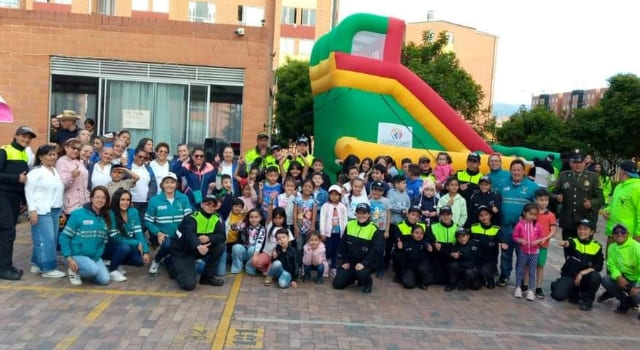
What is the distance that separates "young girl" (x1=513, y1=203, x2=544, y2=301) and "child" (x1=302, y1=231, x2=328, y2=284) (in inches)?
94.8

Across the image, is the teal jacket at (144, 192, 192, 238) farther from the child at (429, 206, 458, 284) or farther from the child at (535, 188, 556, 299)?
the child at (535, 188, 556, 299)

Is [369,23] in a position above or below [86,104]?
above

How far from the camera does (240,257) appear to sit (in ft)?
24.5

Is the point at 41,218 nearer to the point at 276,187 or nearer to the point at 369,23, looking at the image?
the point at 276,187

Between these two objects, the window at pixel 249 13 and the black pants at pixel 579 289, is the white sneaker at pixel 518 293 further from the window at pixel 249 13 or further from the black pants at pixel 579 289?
the window at pixel 249 13

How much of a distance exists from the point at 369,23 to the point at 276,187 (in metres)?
4.58

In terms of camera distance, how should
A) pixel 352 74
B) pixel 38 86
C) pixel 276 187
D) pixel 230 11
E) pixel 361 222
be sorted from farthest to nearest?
pixel 230 11, pixel 38 86, pixel 352 74, pixel 276 187, pixel 361 222

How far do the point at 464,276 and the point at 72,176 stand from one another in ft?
16.3

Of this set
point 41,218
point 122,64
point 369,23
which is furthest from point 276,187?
point 122,64

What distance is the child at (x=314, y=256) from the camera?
7.17 metres

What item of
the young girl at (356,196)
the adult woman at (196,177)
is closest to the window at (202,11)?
the adult woman at (196,177)

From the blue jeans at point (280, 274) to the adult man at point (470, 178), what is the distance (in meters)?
2.80

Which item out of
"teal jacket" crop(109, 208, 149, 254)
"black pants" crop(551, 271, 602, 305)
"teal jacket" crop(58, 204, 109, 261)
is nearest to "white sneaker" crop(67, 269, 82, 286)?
"teal jacket" crop(58, 204, 109, 261)

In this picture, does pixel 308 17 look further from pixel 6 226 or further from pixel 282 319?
pixel 282 319
